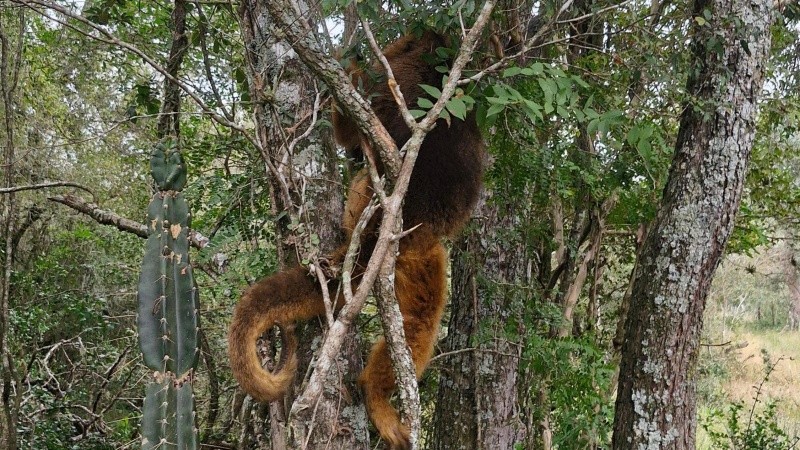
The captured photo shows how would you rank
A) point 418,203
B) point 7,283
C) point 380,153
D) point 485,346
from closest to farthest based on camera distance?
1. point 380,153
2. point 418,203
3. point 7,283
4. point 485,346

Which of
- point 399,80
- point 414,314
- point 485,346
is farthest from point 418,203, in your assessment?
point 485,346

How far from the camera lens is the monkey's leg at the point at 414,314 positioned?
153 inches

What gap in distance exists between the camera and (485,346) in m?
5.27

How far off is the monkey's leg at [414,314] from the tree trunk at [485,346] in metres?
0.94

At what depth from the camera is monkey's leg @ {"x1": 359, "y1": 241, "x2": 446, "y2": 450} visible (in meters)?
3.89

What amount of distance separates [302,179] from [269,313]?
0.76 m

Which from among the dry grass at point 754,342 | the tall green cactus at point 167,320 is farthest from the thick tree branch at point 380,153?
the dry grass at point 754,342

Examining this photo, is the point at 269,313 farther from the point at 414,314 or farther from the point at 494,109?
the point at 494,109

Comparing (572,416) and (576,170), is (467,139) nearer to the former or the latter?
(576,170)

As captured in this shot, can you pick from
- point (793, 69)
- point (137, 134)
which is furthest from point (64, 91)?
point (793, 69)

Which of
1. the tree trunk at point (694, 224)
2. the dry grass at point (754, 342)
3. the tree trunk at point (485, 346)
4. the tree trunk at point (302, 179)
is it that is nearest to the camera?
the tree trunk at point (302, 179)

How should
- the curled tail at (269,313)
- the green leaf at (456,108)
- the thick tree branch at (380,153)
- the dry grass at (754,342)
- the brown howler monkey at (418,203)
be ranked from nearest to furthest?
the thick tree branch at (380,153)
the green leaf at (456,108)
the curled tail at (269,313)
the brown howler monkey at (418,203)
the dry grass at (754,342)

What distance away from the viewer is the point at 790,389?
43.2ft

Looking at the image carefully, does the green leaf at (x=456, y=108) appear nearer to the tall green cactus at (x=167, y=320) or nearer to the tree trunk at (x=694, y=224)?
the tall green cactus at (x=167, y=320)
